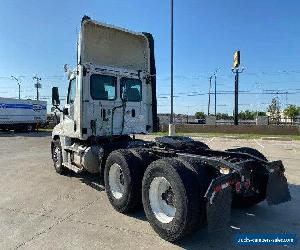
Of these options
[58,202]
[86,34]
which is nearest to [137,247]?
[58,202]

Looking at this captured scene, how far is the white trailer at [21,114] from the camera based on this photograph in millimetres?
37744

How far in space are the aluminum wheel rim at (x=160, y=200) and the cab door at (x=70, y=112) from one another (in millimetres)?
3669

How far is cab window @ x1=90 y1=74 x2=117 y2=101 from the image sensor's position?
8.14m

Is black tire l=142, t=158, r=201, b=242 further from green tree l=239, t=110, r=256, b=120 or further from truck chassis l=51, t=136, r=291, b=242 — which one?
green tree l=239, t=110, r=256, b=120

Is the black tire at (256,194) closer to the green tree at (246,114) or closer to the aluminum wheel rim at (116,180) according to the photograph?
the aluminum wheel rim at (116,180)

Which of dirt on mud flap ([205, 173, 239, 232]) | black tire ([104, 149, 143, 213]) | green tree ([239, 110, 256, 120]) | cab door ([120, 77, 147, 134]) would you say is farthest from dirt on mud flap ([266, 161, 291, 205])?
green tree ([239, 110, 256, 120])

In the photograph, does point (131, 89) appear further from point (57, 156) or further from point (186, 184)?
point (186, 184)

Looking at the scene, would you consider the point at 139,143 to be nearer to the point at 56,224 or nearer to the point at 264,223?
the point at 56,224

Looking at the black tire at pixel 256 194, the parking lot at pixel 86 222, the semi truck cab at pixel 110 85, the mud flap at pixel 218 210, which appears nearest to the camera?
the mud flap at pixel 218 210

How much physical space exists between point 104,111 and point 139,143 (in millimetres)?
1360

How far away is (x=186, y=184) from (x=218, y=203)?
19.6 inches

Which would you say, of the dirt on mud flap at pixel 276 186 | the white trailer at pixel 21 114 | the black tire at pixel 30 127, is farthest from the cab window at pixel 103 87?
the black tire at pixel 30 127

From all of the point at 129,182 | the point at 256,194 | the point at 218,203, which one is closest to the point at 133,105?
the point at 129,182

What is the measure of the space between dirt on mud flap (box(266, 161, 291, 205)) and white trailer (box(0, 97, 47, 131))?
121ft
